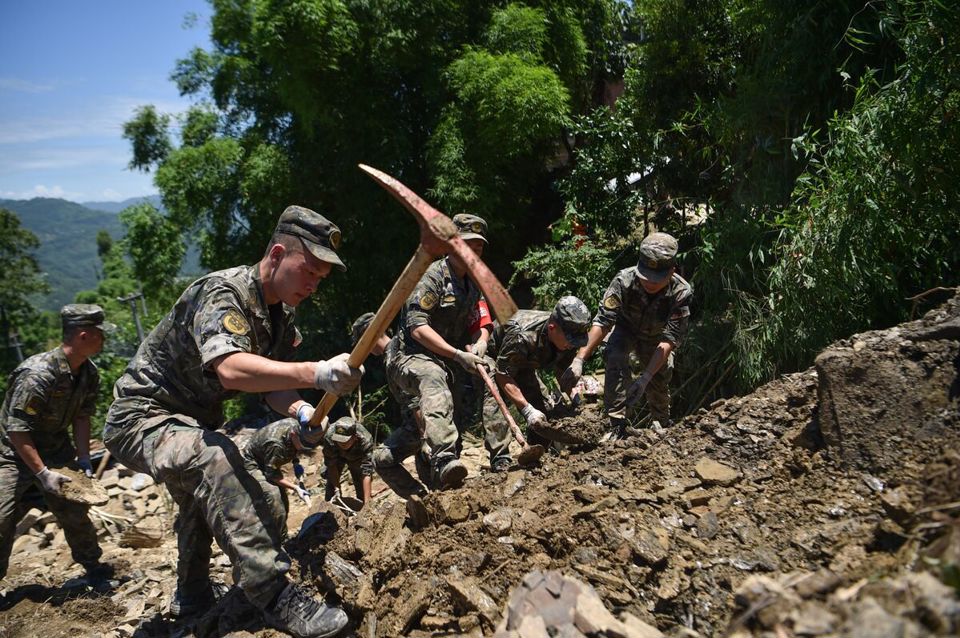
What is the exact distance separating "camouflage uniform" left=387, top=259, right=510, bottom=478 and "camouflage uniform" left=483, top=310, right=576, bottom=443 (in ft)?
0.99

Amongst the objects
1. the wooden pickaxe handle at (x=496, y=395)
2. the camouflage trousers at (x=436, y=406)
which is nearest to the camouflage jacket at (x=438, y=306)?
the camouflage trousers at (x=436, y=406)

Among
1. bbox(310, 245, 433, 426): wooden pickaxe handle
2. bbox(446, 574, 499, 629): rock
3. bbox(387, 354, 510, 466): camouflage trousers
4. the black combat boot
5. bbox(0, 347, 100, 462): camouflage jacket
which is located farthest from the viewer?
bbox(0, 347, 100, 462): camouflage jacket

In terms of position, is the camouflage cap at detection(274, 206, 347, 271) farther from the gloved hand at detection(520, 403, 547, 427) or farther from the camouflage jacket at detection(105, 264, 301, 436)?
the gloved hand at detection(520, 403, 547, 427)

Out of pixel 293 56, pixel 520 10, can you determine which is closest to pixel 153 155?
pixel 293 56

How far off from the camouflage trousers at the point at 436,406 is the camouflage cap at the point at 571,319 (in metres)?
0.75

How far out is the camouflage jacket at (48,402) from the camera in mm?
4566

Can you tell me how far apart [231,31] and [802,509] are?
1124 centimetres

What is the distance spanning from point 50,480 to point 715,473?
14.5ft

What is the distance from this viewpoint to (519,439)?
4.28 meters

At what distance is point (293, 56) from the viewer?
9.26m

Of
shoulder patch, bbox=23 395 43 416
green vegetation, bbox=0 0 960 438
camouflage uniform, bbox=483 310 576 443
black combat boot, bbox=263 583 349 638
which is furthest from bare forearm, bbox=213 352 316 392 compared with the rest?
green vegetation, bbox=0 0 960 438

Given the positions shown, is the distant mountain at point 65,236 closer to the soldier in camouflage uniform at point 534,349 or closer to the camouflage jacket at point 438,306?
the camouflage jacket at point 438,306

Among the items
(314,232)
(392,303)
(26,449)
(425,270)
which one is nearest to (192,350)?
(314,232)

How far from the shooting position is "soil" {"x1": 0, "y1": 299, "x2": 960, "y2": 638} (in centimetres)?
200
